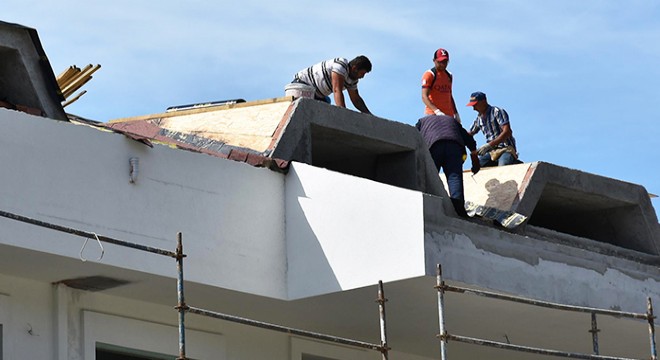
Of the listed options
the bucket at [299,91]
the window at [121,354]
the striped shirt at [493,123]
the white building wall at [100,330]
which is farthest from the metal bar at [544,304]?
the striped shirt at [493,123]

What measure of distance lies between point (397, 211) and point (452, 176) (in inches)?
80.0

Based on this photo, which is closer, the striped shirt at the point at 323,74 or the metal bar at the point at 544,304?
the metal bar at the point at 544,304

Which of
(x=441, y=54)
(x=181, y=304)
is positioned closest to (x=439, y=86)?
(x=441, y=54)

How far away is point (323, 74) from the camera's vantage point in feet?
64.4

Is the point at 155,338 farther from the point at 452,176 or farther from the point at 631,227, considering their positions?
the point at 631,227

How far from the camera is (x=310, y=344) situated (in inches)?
736

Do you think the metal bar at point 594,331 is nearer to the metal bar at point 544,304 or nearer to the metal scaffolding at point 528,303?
the metal scaffolding at point 528,303

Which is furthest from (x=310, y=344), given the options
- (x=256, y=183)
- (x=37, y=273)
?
(x=37, y=273)

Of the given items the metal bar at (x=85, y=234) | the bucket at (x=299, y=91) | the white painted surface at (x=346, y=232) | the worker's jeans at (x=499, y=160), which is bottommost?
the metal bar at (x=85, y=234)

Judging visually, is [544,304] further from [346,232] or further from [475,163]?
[475,163]

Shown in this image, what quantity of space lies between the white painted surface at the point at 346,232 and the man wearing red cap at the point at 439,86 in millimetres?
3413

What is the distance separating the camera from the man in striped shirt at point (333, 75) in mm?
19578

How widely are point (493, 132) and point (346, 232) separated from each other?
16.1 ft

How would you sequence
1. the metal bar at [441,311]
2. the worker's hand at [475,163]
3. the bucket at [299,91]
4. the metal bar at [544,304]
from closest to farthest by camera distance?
the metal bar at [441,311], the metal bar at [544,304], the bucket at [299,91], the worker's hand at [475,163]
